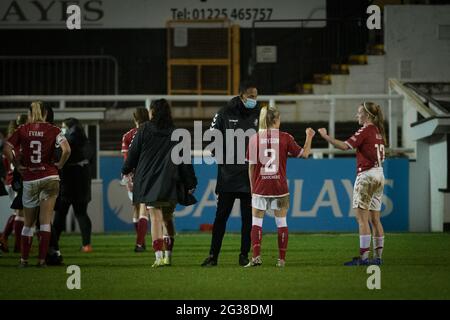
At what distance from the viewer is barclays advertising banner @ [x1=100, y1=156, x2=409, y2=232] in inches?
785

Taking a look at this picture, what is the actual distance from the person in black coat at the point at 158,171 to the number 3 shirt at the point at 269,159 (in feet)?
2.91

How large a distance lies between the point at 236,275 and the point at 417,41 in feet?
47.4

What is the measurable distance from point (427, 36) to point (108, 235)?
31.7ft

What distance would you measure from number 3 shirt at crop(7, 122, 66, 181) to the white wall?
13.6m

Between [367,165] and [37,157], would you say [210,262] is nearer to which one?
[367,165]

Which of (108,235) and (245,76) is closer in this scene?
(108,235)

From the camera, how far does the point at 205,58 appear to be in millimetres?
27656

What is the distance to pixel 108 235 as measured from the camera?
19359 mm

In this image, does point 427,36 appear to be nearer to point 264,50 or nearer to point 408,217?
point 264,50

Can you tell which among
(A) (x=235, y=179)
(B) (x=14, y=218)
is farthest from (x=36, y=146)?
(B) (x=14, y=218)

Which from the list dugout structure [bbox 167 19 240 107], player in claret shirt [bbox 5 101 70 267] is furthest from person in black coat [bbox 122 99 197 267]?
dugout structure [bbox 167 19 240 107]

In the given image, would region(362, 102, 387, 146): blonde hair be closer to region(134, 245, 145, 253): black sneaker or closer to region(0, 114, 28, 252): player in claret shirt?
region(134, 245, 145, 253): black sneaker
